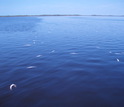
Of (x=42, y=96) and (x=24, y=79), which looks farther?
(x=24, y=79)

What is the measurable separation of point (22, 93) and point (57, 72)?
3223 mm

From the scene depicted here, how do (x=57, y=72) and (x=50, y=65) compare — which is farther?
(x=50, y=65)

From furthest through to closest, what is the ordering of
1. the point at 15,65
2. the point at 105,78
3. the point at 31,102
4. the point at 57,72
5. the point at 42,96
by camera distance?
the point at 15,65
the point at 57,72
the point at 105,78
the point at 42,96
the point at 31,102

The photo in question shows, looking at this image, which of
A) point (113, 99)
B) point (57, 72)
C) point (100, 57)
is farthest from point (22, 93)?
point (100, 57)

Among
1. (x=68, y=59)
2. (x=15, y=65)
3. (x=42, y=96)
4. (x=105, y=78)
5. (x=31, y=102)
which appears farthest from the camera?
(x=68, y=59)

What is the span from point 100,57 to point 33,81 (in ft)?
24.1

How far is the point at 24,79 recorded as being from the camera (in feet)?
27.7

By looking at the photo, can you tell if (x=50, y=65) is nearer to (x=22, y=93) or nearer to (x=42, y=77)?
(x=42, y=77)

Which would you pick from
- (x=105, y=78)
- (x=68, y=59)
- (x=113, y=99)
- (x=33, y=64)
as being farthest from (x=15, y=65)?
(x=113, y=99)

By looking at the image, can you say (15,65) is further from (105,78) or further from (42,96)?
(105,78)

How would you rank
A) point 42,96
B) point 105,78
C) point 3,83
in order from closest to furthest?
point 42,96, point 3,83, point 105,78

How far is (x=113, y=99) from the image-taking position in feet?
21.3

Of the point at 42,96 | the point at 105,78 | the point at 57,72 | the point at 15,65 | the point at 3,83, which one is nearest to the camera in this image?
the point at 42,96

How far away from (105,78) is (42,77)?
4304 mm
